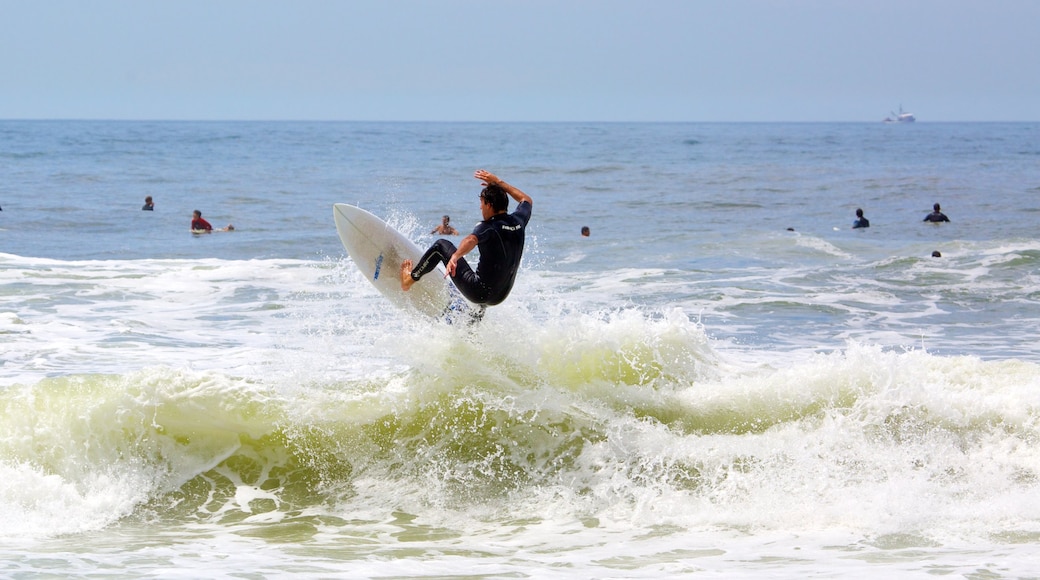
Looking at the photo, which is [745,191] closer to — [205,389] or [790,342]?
[790,342]

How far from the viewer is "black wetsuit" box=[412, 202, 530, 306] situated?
8164 mm

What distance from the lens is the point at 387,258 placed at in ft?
32.8

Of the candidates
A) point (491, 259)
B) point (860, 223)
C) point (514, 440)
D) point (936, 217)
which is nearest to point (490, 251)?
point (491, 259)

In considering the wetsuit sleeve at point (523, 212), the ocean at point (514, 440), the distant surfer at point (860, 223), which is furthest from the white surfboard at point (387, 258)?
the distant surfer at point (860, 223)

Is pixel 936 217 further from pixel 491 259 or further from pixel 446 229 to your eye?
pixel 491 259

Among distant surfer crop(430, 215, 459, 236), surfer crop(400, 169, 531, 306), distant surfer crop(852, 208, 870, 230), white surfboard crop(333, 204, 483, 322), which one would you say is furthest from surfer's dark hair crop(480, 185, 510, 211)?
distant surfer crop(852, 208, 870, 230)

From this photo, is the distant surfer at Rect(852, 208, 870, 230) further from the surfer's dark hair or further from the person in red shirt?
the surfer's dark hair

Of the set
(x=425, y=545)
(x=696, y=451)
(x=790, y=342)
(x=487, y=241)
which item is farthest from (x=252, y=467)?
(x=790, y=342)

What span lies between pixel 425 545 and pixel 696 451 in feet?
7.45

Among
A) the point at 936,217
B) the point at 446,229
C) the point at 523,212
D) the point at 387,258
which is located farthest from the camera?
the point at 936,217

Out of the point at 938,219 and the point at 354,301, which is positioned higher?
the point at 938,219

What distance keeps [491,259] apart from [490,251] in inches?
2.9

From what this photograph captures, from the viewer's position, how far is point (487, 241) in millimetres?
8141

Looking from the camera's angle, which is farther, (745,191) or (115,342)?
(745,191)
